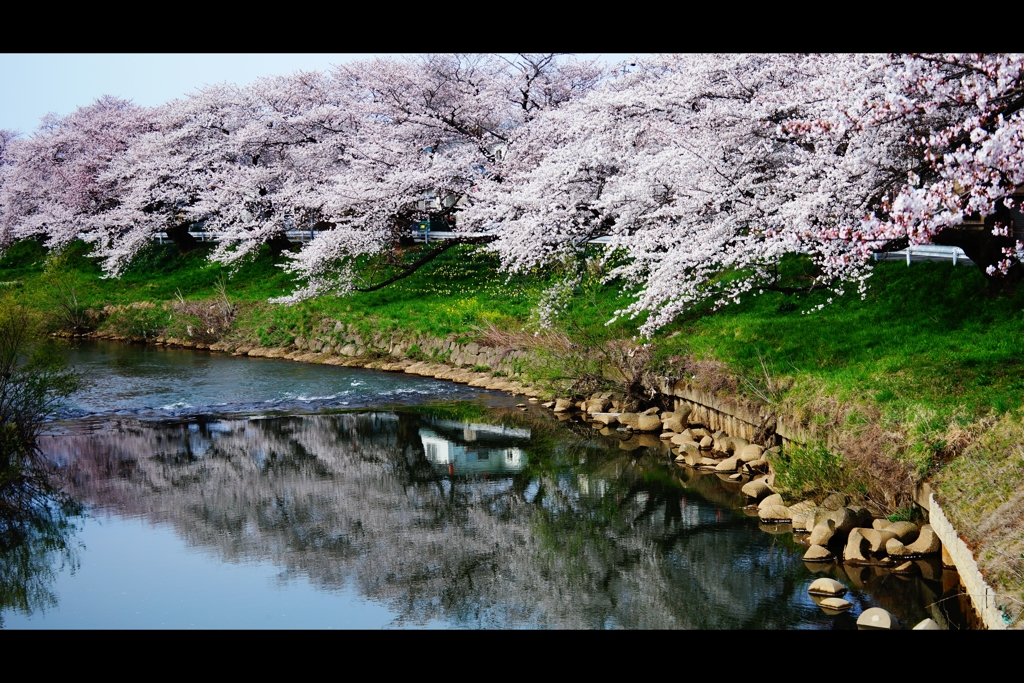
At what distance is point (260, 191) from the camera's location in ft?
95.5

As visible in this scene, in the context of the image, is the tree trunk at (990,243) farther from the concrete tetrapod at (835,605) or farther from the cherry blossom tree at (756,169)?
the concrete tetrapod at (835,605)

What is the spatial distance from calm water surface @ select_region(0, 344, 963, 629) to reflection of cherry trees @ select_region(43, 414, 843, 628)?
0.03 metres

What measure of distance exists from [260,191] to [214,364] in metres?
9.04

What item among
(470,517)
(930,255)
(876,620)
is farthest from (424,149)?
(876,620)

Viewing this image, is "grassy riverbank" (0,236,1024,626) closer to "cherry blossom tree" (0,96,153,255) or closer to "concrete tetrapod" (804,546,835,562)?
"concrete tetrapod" (804,546,835,562)

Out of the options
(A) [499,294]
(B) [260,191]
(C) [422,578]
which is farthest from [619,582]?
(B) [260,191]

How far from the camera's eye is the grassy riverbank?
8977mm

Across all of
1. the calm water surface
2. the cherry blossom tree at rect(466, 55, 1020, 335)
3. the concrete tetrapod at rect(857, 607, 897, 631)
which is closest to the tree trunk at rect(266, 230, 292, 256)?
the cherry blossom tree at rect(466, 55, 1020, 335)

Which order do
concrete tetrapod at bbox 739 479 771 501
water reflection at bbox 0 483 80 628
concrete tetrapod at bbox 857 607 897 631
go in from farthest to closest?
1. concrete tetrapod at bbox 739 479 771 501
2. water reflection at bbox 0 483 80 628
3. concrete tetrapod at bbox 857 607 897 631

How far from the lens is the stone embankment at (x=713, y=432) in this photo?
8.62 metres

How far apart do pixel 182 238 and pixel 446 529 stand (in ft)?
87.0

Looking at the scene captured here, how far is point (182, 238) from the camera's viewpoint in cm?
3331

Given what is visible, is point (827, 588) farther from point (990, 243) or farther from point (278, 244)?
point (278, 244)

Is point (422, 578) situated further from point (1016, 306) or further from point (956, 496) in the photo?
point (1016, 306)
